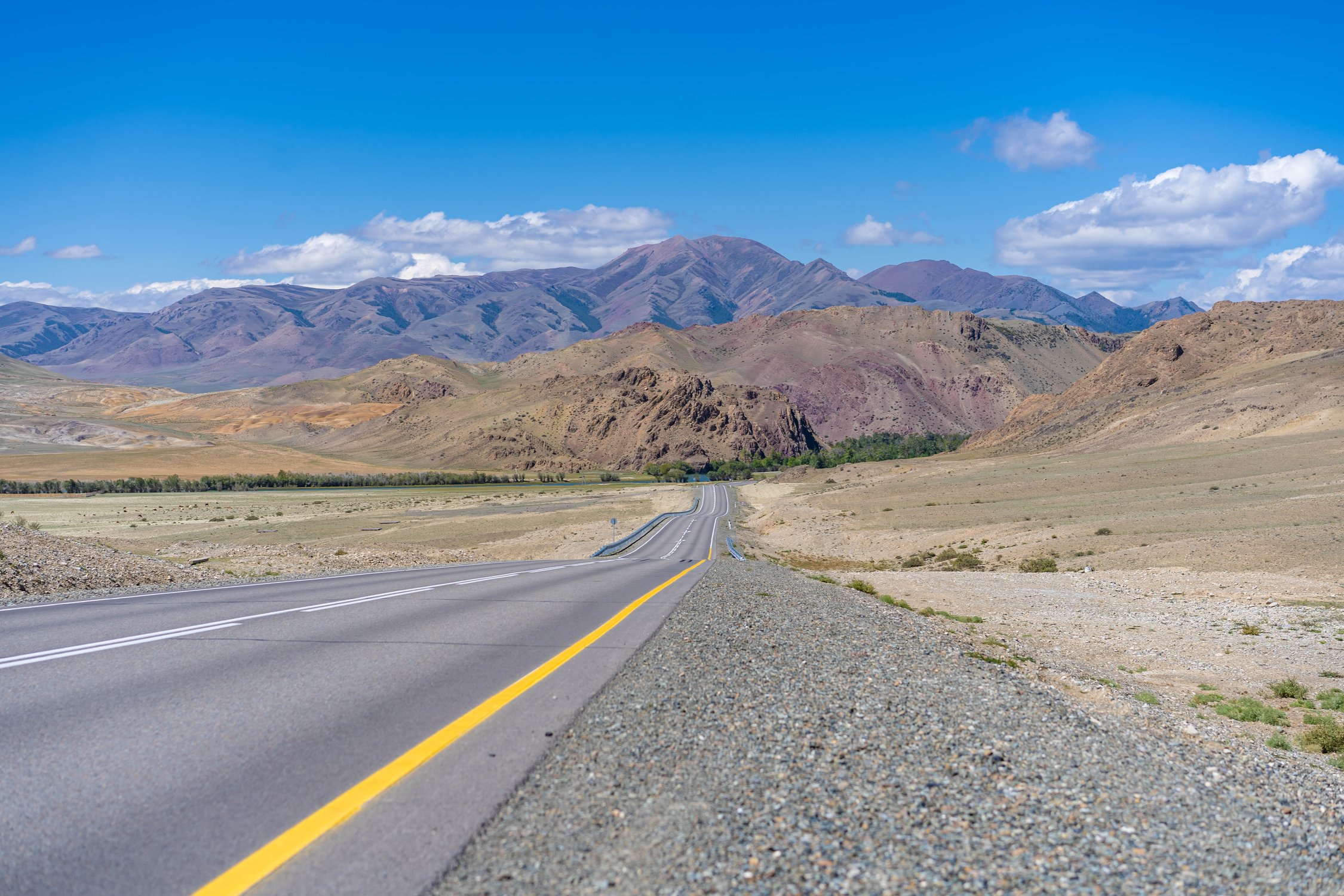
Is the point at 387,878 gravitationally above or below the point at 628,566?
above

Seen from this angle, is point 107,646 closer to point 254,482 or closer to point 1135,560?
point 1135,560

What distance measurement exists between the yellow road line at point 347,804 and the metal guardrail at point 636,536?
4176 cm

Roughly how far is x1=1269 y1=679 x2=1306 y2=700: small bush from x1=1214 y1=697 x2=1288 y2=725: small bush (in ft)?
3.75

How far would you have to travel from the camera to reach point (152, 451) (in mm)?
170625

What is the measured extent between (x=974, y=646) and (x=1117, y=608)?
13147mm

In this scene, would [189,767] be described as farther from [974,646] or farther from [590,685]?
[974,646]

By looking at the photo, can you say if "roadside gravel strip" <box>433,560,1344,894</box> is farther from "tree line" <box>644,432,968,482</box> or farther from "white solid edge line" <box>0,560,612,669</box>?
"tree line" <box>644,432,968,482</box>

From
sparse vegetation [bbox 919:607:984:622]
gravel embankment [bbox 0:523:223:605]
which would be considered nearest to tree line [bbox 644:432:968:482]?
sparse vegetation [bbox 919:607:984:622]

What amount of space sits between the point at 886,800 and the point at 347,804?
351 cm

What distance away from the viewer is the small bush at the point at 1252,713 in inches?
497

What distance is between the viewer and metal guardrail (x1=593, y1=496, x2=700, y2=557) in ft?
172

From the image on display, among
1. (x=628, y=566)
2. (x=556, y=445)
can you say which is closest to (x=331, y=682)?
(x=628, y=566)

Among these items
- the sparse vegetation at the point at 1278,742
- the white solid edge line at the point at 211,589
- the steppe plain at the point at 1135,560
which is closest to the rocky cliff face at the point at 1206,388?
the steppe plain at the point at 1135,560

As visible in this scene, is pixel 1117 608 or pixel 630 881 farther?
pixel 1117 608
